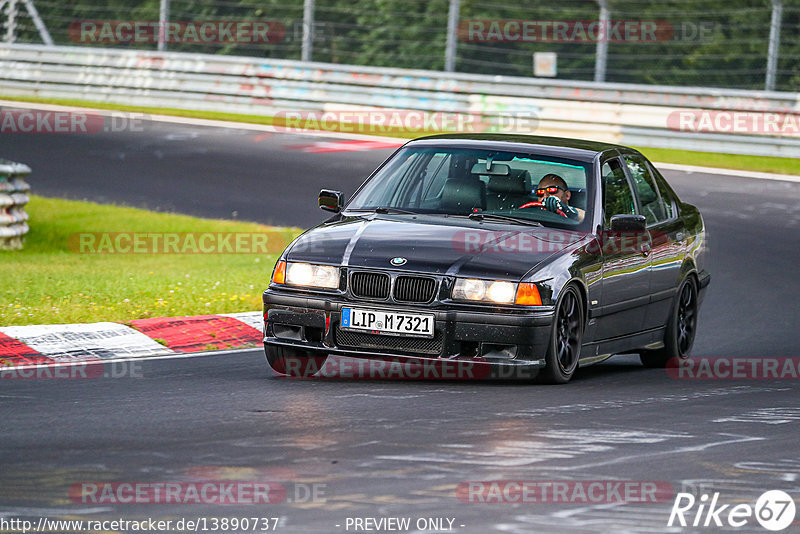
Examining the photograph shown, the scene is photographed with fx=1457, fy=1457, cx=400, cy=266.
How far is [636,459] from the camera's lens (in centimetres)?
638

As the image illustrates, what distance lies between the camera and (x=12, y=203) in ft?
48.9

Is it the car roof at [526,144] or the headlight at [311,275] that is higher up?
the car roof at [526,144]

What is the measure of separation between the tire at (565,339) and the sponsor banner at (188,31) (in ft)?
73.8

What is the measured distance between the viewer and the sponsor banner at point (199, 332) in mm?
9930

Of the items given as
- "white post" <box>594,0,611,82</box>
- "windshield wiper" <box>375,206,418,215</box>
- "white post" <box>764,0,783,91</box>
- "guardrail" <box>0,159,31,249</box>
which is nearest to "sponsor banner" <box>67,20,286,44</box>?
"white post" <box>594,0,611,82</box>

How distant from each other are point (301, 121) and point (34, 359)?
16.3 m

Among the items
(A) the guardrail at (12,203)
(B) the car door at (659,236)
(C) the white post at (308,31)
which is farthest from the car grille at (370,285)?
(C) the white post at (308,31)

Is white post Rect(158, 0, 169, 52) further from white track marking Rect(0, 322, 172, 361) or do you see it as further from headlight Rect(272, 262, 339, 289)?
headlight Rect(272, 262, 339, 289)

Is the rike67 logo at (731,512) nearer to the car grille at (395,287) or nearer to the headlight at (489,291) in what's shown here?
the headlight at (489,291)

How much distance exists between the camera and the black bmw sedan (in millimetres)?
8055

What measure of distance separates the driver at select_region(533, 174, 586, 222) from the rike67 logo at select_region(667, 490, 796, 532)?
3.50 meters

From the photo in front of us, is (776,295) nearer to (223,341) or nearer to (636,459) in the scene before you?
(223,341)

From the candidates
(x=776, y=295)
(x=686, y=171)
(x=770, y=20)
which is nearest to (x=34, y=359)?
(x=776, y=295)

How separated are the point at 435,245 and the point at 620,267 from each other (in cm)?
149
